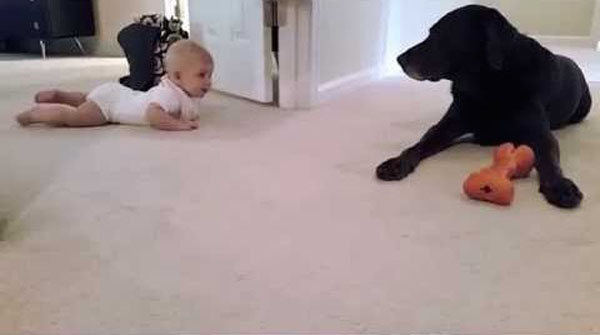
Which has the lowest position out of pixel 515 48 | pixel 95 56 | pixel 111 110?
pixel 95 56

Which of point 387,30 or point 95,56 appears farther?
point 95,56

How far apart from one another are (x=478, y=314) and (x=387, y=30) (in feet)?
7.13

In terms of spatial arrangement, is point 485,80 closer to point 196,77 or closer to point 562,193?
point 562,193

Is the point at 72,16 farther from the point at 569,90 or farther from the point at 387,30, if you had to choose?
the point at 569,90

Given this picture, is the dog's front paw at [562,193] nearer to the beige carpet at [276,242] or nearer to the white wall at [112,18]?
the beige carpet at [276,242]

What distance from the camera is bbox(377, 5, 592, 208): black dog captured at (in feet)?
4.50

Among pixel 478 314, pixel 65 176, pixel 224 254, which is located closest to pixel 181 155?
pixel 65 176

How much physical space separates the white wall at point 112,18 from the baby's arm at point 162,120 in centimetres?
196

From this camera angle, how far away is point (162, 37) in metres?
2.04

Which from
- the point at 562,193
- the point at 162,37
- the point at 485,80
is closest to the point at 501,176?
the point at 562,193

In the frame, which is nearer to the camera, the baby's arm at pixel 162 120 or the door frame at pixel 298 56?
the baby's arm at pixel 162 120

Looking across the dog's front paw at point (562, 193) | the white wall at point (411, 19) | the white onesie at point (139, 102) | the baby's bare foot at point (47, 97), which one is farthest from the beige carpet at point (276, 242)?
the white wall at point (411, 19)

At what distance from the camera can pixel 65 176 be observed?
4.22 ft

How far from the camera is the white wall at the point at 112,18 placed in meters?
3.48
